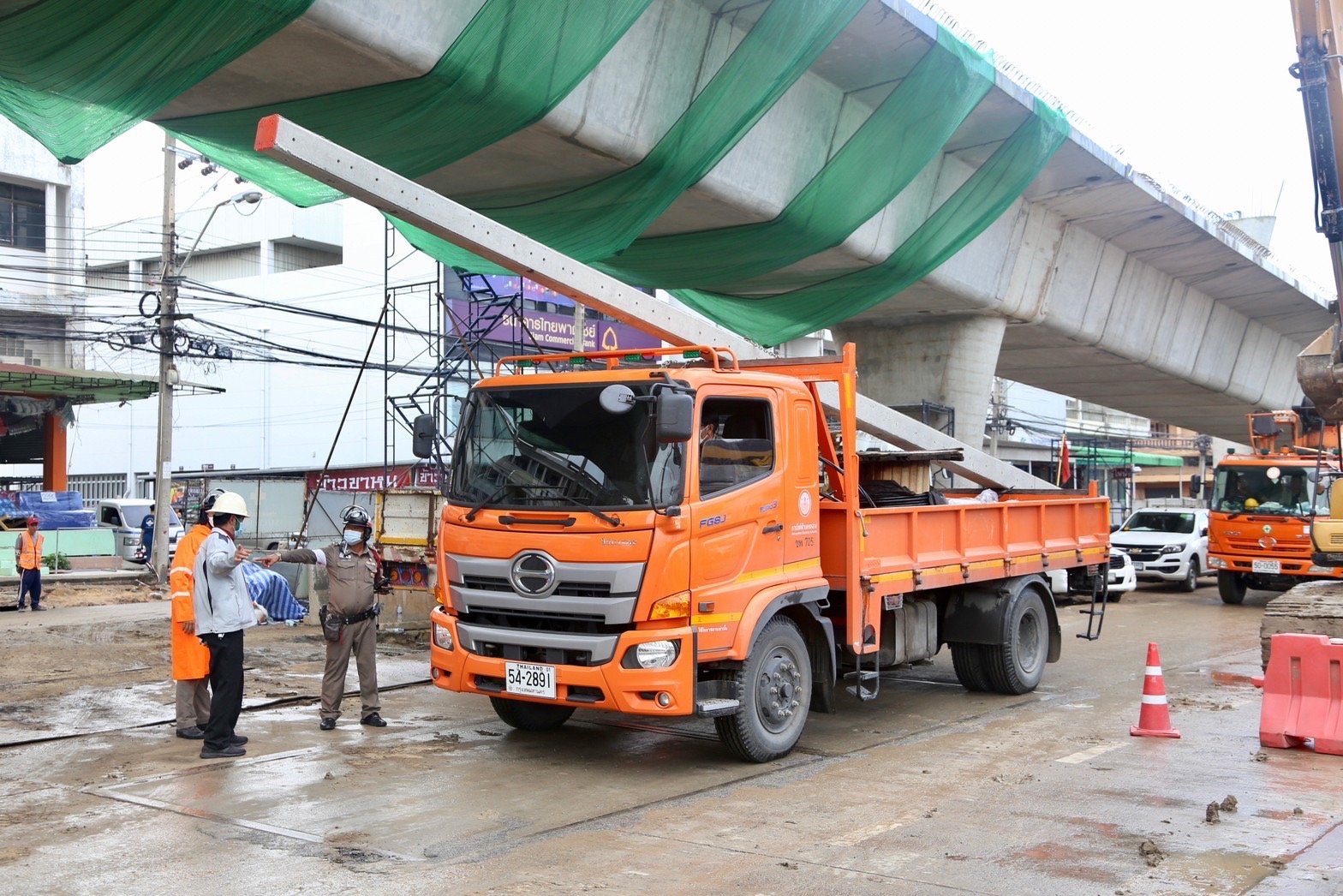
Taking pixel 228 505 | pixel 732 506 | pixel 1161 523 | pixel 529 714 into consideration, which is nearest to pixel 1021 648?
pixel 732 506

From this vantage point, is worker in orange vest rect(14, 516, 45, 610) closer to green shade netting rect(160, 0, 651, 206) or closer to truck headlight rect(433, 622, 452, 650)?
green shade netting rect(160, 0, 651, 206)

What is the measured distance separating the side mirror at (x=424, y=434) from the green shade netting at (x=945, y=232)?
9.07m

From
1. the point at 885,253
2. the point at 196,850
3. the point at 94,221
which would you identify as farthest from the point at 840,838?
the point at 94,221

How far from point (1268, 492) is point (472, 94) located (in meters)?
15.8

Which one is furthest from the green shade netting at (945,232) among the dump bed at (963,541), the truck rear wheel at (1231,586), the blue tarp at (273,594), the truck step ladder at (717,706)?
the truck step ladder at (717,706)

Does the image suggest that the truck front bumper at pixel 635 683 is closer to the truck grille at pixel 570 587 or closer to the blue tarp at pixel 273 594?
the truck grille at pixel 570 587

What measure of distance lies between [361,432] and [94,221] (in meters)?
16.6

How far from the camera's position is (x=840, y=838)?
6.27 metres

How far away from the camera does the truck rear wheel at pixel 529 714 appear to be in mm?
8961

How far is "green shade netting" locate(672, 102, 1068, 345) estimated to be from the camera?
16.2 meters

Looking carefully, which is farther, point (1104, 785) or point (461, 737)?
point (461, 737)

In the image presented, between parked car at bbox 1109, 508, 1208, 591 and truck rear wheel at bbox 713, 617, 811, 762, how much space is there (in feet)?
53.7

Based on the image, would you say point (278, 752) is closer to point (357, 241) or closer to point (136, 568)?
point (136, 568)

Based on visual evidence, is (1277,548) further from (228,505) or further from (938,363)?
(228,505)
